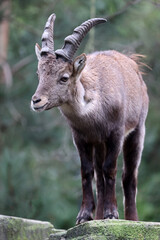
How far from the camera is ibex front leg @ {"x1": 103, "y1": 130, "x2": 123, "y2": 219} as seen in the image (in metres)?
9.37

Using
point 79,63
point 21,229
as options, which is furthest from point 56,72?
point 21,229

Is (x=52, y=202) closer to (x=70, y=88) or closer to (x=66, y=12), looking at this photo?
(x=66, y=12)

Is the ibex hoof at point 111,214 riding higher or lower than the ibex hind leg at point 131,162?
lower

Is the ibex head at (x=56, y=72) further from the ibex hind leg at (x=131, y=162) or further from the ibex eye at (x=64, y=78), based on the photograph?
the ibex hind leg at (x=131, y=162)

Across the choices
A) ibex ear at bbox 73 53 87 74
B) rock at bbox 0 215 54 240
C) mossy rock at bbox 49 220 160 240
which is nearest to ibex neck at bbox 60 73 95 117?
ibex ear at bbox 73 53 87 74

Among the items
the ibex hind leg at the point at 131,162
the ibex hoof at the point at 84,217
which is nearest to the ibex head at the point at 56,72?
the ibex hoof at the point at 84,217

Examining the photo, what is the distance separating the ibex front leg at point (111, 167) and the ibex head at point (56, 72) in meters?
0.91

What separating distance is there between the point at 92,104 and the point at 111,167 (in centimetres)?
93

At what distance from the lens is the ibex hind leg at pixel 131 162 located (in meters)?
10.6

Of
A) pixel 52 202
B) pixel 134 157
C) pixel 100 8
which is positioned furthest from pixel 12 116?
pixel 134 157

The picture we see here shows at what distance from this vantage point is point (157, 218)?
24.7 metres

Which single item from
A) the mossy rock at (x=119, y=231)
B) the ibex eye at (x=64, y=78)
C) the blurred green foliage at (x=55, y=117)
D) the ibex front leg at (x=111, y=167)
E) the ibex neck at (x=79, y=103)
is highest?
the blurred green foliage at (x=55, y=117)

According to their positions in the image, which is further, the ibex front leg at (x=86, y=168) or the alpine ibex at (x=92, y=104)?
the ibex front leg at (x=86, y=168)

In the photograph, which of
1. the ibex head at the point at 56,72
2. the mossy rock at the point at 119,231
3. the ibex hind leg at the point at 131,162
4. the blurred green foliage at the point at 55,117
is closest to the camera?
the mossy rock at the point at 119,231
